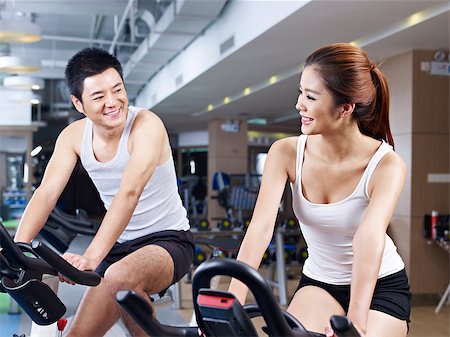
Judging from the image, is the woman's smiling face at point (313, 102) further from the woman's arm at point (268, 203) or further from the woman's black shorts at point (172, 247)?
the woman's black shorts at point (172, 247)

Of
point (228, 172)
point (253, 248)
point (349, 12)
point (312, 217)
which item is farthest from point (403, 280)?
point (228, 172)

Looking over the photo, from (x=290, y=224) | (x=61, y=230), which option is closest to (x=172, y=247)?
(x=61, y=230)

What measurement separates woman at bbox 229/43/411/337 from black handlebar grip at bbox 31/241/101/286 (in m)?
0.37

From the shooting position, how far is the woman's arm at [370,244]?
1522 mm

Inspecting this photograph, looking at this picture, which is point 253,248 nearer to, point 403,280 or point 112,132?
point 403,280

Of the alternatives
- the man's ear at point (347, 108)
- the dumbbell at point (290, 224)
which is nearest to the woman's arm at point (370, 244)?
the man's ear at point (347, 108)

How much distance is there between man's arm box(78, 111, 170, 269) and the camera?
1772mm

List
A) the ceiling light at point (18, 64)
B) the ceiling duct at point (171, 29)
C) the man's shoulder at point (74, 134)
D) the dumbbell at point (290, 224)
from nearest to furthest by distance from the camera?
the man's shoulder at point (74, 134) → the ceiling duct at point (171, 29) → the dumbbell at point (290, 224) → the ceiling light at point (18, 64)

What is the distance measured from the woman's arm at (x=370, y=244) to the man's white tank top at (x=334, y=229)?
0.10 metres

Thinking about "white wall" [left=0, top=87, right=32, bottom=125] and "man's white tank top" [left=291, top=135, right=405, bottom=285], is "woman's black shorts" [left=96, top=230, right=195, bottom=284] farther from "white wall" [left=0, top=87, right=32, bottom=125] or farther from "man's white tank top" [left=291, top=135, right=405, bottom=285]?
"white wall" [left=0, top=87, right=32, bottom=125]

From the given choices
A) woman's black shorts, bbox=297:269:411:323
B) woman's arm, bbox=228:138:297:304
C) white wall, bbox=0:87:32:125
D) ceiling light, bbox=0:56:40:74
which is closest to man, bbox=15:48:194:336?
woman's arm, bbox=228:138:297:304

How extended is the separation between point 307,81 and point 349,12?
A: 13.0ft

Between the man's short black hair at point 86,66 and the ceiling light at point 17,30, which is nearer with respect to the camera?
the man's short black hair at point 86,66

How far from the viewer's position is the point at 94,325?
73.5 inches
